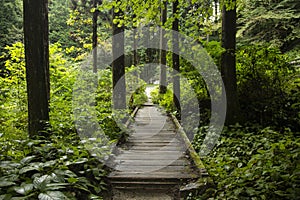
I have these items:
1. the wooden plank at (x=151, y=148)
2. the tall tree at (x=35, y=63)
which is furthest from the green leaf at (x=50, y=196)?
the wooden plank at (x=151, y=148)

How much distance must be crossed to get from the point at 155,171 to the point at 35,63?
2.89 m

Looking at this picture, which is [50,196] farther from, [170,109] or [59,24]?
[59,24]

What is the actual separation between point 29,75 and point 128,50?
27732 mm

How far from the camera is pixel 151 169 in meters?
5.55

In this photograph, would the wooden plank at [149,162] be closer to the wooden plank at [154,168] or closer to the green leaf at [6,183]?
→ the wooden plank at [154,168]

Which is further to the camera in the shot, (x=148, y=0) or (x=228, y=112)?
(x=228, y=112)

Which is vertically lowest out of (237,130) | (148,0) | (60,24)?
(237,130)

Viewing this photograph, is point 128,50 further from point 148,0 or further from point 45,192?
point 45,192

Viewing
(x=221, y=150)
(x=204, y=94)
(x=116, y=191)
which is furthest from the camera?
(x=204, y=94)

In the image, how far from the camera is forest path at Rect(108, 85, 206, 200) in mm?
4789

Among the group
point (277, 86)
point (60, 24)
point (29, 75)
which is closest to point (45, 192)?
point (29, 75)

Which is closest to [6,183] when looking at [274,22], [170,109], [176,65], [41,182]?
[41,182]

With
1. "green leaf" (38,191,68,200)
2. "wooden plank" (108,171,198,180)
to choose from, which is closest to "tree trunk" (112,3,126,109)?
"wooden plank" (108,171,198,180)

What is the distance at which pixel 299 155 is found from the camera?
152 inches
